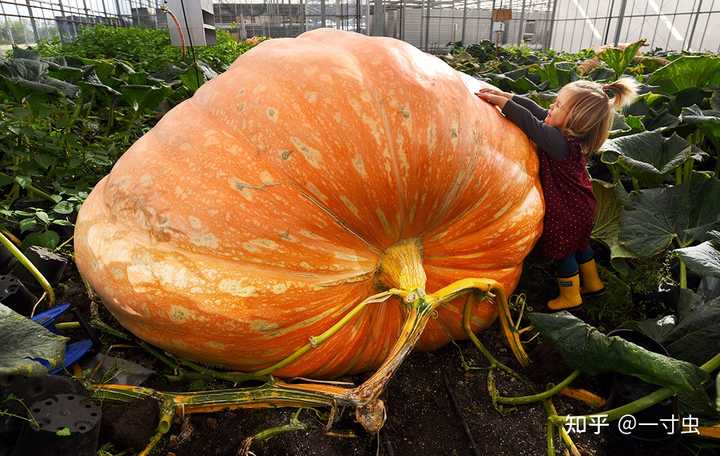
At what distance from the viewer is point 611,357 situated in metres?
1.30

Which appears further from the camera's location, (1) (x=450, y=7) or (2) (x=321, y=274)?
(1) (x=450, y=7)

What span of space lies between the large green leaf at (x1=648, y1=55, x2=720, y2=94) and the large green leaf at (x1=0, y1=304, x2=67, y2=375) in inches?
131

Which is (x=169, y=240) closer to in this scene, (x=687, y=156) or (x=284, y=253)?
(x=284, y=253)

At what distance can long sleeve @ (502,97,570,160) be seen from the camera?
1752mm

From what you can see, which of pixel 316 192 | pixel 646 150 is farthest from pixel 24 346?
pixel 646 150

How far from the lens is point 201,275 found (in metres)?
1.33

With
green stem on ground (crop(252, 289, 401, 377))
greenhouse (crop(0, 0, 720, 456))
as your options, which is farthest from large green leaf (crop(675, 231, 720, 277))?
green stem on ground (crop(252, 289, 401, 377))

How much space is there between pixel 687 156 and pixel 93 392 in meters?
2.10

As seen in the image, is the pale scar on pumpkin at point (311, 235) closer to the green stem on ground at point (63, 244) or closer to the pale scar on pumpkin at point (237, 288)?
the pale scar on pumpkin at point (237, 288)

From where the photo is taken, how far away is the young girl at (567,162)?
1.80 meters

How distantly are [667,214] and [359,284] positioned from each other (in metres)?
1.19

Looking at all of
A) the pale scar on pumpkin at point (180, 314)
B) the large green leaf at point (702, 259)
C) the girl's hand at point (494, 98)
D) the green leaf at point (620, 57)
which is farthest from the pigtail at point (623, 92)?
the green leaf at point (620, 57)

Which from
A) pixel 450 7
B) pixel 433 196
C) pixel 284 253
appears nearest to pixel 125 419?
pixel 284 253

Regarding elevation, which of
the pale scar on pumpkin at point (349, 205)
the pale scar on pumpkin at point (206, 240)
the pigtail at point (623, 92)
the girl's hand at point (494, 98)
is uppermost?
the girl's hand at point (494, 98)
